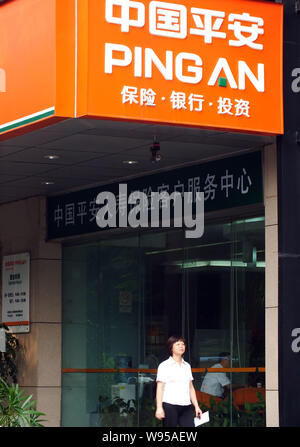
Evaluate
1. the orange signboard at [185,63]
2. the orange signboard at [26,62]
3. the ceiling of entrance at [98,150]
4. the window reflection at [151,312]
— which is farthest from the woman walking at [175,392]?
the orange signboard at [26,62]

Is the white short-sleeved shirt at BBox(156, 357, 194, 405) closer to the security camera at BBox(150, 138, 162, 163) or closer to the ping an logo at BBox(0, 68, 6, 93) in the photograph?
the security camera at BBox(150, 138, 162, 163)

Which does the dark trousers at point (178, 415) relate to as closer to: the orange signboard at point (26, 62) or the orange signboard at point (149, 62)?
the orange signboard at point (149, 62)

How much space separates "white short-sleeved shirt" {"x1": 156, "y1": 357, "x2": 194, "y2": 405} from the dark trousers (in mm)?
51

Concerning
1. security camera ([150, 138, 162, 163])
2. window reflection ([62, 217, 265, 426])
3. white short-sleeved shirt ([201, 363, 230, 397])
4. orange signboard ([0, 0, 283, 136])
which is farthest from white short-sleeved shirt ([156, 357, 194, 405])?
orange signboard ([0, 0, 283, 136])

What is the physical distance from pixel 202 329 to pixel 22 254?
425 centimetres

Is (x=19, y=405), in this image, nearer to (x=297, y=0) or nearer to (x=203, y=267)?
(x=203, y=267)

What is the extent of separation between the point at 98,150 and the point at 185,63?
226cm

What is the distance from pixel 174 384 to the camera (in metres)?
11.1

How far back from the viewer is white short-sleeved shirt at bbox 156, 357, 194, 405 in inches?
438

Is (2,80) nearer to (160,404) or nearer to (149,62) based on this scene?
(149,62)

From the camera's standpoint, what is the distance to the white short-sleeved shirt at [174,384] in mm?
11133

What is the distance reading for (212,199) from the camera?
41.2 ft

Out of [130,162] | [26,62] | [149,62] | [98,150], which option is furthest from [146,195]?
[149,62]

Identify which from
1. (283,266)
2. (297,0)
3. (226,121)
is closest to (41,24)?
(226,121)
